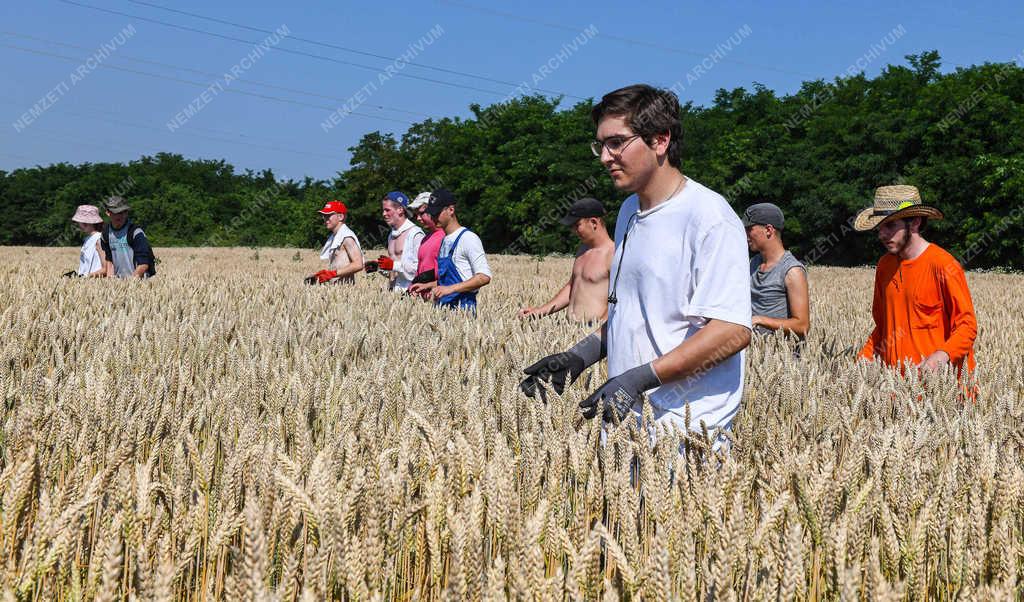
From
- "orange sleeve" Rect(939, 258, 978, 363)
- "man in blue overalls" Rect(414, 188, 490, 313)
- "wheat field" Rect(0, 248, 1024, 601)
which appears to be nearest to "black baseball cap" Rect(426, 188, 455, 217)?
"man in blue overalls" Rect(414, 188, 490, 313)

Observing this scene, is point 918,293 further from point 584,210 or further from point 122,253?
point 122,253

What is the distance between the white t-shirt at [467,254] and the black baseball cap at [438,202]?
229 millimetres

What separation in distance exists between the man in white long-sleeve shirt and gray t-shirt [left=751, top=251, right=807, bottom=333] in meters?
2.99

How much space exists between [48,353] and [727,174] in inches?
1548

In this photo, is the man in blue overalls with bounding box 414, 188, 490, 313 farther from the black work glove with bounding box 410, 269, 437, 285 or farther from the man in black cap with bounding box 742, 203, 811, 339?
the man in black cap with bounding box 742, 203, 811, 339

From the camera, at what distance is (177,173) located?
2859 inches

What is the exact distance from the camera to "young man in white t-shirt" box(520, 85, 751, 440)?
2082mm

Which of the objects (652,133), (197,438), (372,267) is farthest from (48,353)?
(372,267)

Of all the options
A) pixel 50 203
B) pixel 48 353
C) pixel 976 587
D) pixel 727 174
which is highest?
pixel 50 203

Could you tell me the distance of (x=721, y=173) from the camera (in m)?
40.8

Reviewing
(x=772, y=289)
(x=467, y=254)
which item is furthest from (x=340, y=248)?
(x=772, y=289)

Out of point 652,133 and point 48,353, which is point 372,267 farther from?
point 652,133

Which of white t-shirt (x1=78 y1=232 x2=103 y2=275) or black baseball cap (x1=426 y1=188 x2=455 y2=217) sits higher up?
white t-shirt (x1=78 y1=232 x2=103 y2=275)

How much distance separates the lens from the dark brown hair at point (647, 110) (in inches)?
85.6
